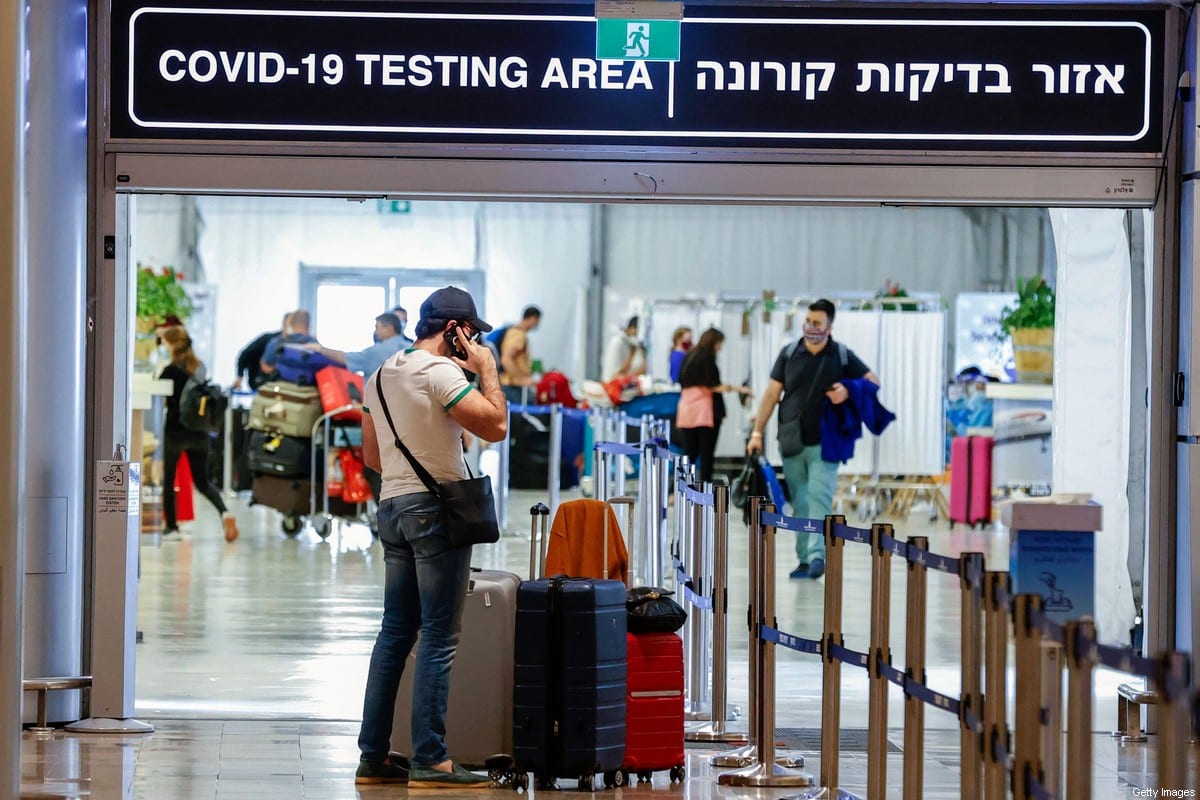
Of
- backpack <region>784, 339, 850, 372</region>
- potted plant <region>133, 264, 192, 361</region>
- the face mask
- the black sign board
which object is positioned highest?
the black sign board

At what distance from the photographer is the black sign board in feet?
21.9

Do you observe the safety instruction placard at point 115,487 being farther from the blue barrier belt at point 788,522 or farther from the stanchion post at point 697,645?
the blue barrier belt at point 788,522

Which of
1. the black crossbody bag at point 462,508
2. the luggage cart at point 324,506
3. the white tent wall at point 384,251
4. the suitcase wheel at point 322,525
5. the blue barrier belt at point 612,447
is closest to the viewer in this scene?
the black crossbody bag at point 462,508

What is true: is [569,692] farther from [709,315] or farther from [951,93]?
[709,315]

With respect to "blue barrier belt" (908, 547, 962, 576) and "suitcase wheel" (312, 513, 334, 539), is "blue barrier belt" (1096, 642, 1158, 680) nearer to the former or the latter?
"blue barrier belt" (908, 547, 962, 576)

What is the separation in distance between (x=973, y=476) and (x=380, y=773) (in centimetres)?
1105

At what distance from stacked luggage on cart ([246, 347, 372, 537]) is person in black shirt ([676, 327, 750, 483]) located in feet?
9.35

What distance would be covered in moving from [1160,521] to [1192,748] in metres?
0.93

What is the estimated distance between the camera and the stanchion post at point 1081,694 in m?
3.13

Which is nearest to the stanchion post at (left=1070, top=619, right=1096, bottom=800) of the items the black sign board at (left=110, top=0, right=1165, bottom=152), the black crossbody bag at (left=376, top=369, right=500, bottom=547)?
the black crossbody bag at (left=376, top=369, right=500, bottom=547)

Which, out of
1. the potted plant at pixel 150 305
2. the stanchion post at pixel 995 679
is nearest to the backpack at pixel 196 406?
the potted plant at pixel 150 305

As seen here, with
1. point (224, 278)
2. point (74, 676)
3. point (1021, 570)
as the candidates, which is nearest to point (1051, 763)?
point (1021, 570)

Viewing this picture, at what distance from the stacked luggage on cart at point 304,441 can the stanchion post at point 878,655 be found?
8176mm

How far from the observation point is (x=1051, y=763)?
11.2 feet
